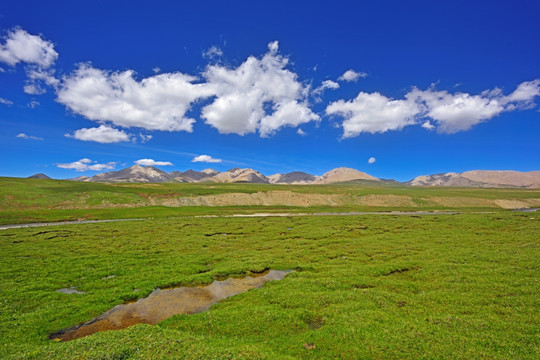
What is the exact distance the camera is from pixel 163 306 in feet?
67.6

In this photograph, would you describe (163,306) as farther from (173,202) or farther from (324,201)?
(324,201)

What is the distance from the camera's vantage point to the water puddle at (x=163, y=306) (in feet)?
56.4

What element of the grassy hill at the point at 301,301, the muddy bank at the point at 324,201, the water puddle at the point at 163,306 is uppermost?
the muddy bank at the point at 324,201

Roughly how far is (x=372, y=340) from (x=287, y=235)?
40.8m

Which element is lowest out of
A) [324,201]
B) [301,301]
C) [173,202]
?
[301,301]

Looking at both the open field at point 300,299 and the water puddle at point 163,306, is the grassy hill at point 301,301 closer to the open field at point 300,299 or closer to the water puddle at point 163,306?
the open field at point 300,299

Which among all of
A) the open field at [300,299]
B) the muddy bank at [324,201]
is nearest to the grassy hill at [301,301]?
the open field at [300,299]

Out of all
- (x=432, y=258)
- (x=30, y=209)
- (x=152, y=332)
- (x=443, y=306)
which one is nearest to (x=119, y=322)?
(x=152, y=332)

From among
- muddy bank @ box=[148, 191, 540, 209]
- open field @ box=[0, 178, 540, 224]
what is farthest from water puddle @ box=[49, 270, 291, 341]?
muddy bank @ box=[148, 191, 540, 209]

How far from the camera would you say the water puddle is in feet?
56.4

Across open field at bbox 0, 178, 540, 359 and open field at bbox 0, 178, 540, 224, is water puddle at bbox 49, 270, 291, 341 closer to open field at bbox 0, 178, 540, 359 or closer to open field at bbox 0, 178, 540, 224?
open field at bbox 0, 178, 540, 359

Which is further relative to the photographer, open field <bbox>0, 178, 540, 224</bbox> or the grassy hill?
open field <bbox>0, 178, 540, 224</bbox>

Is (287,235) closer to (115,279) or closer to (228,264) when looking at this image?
(228,264)

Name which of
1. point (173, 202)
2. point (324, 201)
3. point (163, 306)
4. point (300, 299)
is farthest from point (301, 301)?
point (324, 201)
